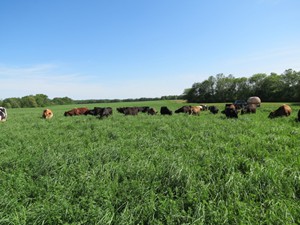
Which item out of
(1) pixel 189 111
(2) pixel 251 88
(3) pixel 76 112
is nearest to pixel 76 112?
(3) pixel 76 112

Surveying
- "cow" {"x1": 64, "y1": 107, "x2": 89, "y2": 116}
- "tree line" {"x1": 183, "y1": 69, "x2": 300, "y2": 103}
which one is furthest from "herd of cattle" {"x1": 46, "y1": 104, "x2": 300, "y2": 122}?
"tree line" {"x1": 183, "y1": 69, "x2": 300, "y2": 103}

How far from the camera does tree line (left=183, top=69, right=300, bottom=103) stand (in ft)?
189

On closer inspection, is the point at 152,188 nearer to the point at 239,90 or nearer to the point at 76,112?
the point at 76,112

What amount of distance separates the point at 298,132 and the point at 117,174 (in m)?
6.87

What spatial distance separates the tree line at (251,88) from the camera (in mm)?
57750

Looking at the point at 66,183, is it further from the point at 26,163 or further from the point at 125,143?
the point at 125,143

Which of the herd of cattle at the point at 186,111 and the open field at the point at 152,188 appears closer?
the open field at the point at 152,188

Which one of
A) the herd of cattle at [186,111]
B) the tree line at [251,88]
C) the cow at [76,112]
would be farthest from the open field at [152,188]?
the tree line at [251,88]

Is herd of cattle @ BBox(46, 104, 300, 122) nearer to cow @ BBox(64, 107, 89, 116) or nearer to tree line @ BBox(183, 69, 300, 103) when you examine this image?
cow @ BBox(64, 107, 89, 116)

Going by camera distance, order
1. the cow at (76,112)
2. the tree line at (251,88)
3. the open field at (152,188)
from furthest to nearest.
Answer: the tree line at (251,88), the cow at (76,112), the open field at (152,188)

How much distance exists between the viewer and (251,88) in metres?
70.9

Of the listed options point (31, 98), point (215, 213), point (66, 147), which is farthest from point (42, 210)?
point (31, 98)

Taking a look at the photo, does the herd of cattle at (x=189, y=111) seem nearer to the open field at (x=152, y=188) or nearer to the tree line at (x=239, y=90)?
the open field at (x=152, y=188)

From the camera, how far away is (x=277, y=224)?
237cm
